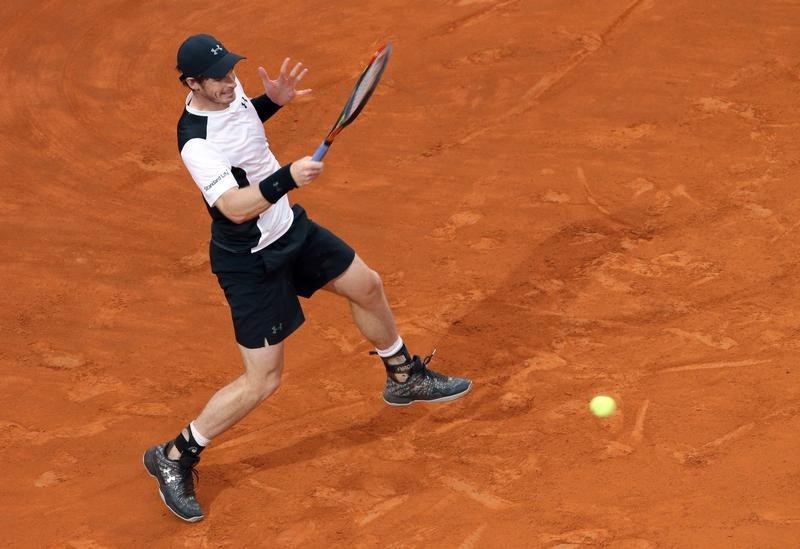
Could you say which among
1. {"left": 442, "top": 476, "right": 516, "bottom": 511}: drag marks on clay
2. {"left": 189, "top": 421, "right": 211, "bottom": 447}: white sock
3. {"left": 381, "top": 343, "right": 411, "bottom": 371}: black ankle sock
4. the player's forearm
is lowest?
{"left": 442, "top": 476, "right": 516, "bottom": 511}: drag marks on clay

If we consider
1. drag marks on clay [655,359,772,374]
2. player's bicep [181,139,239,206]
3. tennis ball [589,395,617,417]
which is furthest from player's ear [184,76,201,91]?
drag marks on clay [655,359,772,374]

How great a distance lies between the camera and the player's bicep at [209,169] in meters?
5.92

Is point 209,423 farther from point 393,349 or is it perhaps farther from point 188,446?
point 393,349

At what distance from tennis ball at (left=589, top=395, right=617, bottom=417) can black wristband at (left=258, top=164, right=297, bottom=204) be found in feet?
7.88

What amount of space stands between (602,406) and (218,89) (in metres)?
2.95

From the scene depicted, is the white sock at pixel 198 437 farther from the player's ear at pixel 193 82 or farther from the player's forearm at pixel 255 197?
the player's ear at pixel 193 82

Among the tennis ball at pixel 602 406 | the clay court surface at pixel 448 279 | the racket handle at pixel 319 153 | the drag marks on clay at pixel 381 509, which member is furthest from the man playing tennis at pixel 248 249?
the tennis ball at pixel 602 406

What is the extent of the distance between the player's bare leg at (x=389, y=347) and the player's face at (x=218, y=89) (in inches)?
49.0

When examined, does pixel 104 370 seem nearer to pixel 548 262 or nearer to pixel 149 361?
pixel 149 361

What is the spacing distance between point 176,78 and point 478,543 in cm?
643

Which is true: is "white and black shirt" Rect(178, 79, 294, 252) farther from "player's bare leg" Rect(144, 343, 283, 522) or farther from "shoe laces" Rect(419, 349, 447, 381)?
"shoe laces" Rect(419, 349, 447, 381)

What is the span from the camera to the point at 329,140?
235 inches

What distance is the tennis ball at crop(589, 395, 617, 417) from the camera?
6.88 m

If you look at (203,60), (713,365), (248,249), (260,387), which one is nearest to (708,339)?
(713,365)
